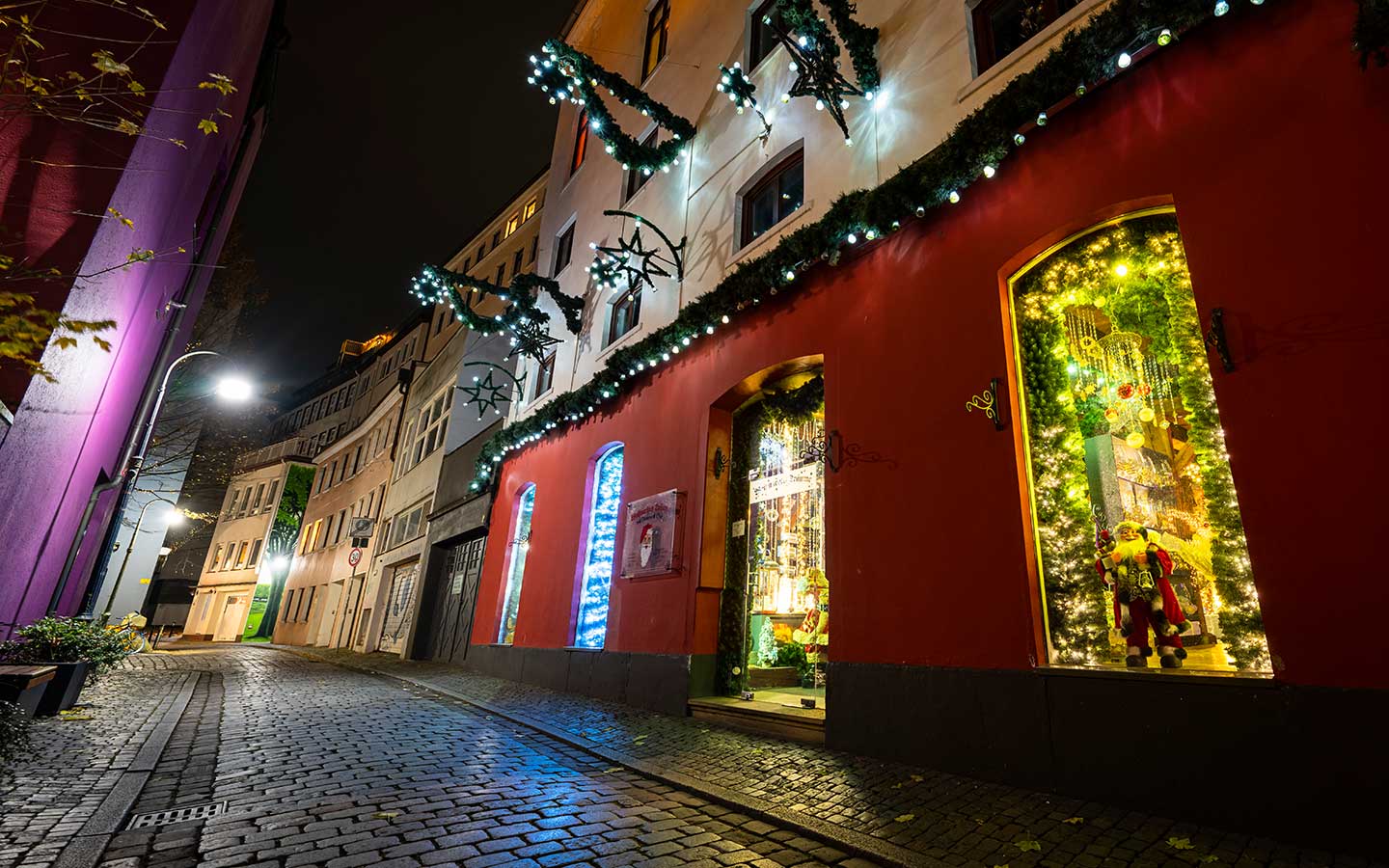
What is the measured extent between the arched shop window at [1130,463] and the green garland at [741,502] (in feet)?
9.89

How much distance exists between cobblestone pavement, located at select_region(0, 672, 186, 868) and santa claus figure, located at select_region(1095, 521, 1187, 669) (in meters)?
7.11

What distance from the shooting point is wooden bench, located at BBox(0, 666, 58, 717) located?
17.9ft

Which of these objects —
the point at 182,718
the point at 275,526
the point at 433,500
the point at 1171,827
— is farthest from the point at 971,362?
the point at 275,526

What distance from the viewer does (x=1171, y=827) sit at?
12.1ft

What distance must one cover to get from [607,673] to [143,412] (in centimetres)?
872

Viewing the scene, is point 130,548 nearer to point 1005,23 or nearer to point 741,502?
point 741,502

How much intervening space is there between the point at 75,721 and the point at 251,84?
1305 centimetres

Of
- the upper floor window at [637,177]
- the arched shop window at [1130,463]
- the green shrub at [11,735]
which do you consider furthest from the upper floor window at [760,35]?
the green shrub at [11,735]

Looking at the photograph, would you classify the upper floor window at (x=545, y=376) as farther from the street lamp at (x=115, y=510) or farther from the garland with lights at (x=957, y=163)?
the street lamp at (x=115, y=510)

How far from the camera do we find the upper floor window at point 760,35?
11.5 m

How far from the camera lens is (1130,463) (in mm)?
6289

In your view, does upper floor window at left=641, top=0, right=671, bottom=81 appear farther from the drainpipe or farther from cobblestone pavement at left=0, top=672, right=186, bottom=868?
cobblestone pavement at left=0, top=672, right=186, bottom=868

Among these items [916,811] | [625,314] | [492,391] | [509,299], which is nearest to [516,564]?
[492,391]

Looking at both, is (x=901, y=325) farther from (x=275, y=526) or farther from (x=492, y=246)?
(x=275, y=526)
